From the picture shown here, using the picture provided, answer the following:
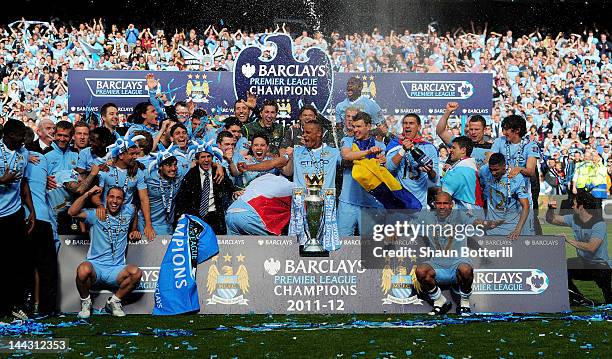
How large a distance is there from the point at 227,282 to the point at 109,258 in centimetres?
123

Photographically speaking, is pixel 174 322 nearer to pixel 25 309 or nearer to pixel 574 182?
pixel 25 309

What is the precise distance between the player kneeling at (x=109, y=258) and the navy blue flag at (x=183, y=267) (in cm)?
32

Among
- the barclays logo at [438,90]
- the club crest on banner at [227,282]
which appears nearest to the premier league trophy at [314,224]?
the club crest on banner at [227,282]

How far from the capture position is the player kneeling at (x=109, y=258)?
978 centimetres

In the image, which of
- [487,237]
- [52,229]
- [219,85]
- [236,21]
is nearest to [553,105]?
[236,21]

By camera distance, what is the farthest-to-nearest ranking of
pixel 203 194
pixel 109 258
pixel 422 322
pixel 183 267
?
pixel 203 194
pixel 109 258
pixel 183 267
pixel 422 322

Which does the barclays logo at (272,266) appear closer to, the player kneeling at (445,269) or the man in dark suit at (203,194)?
the man in dark suit at (203,194)

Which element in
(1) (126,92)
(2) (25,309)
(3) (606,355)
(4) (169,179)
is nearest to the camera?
(3) (606,355)

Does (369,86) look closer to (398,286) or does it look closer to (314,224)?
(314,224)

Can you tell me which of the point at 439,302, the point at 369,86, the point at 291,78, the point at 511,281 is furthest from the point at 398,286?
the point at 291,78

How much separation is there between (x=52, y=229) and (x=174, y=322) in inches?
69.2

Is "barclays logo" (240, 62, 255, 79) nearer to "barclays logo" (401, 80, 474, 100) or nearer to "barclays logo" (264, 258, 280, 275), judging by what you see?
"barclays logo" (401, 80, 474, 100)

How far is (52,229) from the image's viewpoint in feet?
33.2

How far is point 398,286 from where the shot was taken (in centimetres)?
1016
